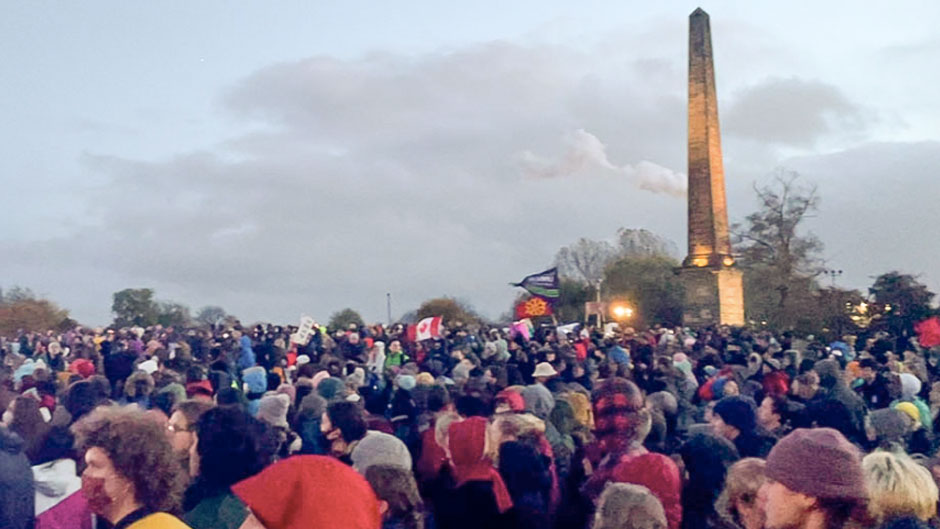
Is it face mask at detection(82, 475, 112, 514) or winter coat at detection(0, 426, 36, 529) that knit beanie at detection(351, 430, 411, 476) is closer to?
face mask at detection(82, 475, 112, 514)

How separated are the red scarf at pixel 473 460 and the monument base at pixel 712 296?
3298cm

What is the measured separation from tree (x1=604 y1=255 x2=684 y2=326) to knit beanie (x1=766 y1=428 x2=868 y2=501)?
1915 inches

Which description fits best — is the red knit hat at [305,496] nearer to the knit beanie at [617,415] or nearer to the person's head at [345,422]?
the knit beanie at [617,415]

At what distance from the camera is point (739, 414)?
5.75 metres

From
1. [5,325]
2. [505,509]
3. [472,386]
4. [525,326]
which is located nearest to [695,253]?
[525,326]

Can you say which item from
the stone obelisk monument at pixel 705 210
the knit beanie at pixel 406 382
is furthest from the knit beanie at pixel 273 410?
the stone obelisk monument at pixel 705 210

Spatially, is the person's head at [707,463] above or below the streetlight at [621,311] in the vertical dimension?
below

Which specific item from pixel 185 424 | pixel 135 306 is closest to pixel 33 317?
pixel 135 306

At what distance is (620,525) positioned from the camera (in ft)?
11.4

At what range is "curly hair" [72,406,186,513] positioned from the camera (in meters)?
3.49

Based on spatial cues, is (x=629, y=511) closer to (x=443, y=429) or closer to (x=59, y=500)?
(x=443, y=429)

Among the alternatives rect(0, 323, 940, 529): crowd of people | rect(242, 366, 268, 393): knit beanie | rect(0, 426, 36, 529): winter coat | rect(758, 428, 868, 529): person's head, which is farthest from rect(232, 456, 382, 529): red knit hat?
rect(242, 366, 268, 393): knit beanie

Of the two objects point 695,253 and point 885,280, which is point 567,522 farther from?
point 695,253

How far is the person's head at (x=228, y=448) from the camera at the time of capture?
13.6 feet
